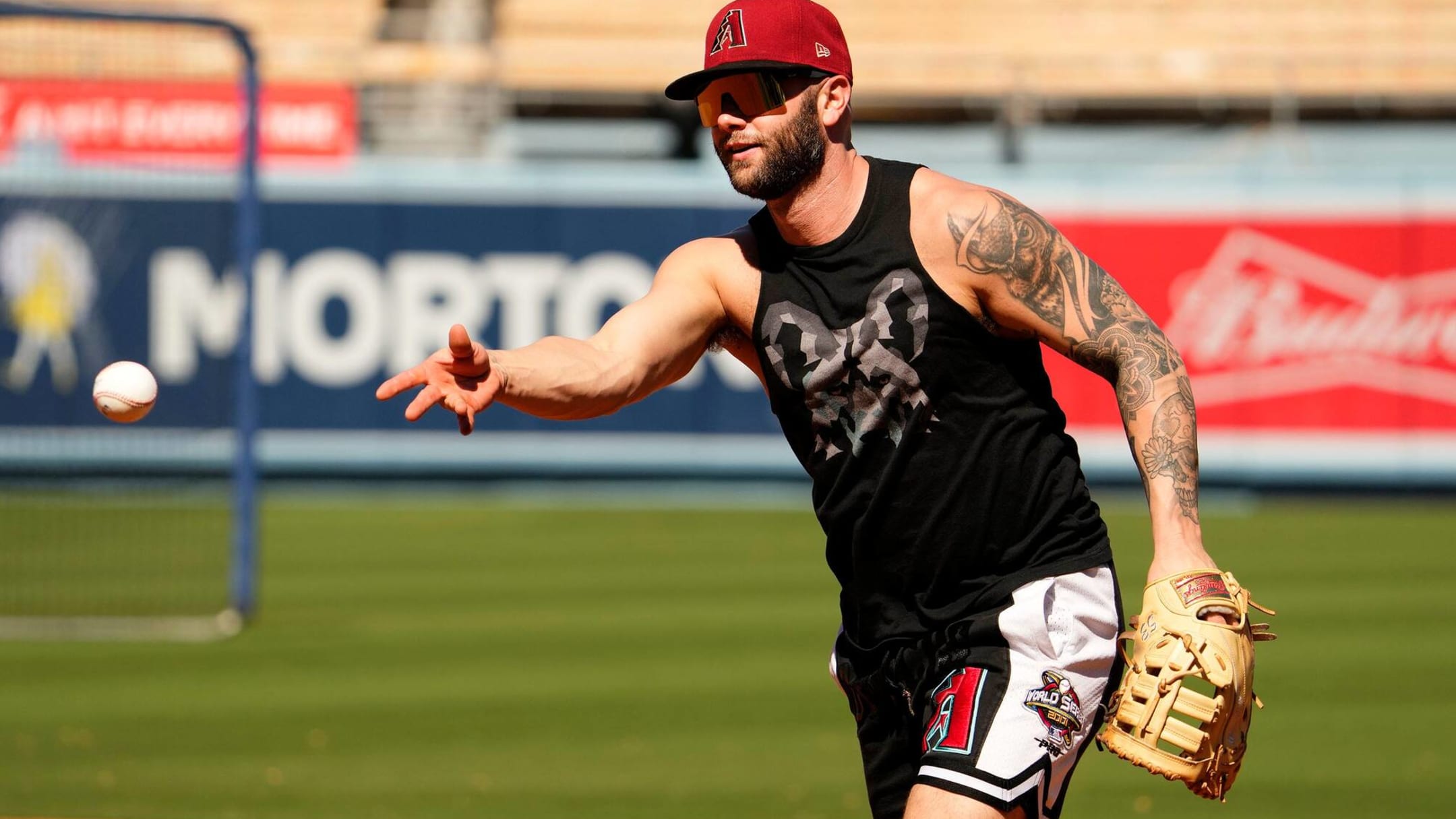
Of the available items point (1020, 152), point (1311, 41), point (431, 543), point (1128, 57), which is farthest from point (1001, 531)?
point (1311, 41)

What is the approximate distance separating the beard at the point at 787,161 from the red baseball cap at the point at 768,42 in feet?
0.40

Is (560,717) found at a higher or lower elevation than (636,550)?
higher

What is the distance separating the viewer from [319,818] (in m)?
7.01

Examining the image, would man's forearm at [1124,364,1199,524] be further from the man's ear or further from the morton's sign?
the morton's sign

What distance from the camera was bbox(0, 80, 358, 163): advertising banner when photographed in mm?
17750

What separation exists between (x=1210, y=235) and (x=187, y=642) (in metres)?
10.6

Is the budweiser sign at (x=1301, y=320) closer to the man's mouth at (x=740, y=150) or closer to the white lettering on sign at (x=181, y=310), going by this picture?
the white lettering on sign at (x=181, y=310)

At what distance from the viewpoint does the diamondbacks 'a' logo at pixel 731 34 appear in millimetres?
4480

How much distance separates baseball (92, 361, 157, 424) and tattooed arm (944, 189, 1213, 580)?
2349 millimetres

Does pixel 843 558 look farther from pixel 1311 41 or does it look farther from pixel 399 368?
pixel 1311 41

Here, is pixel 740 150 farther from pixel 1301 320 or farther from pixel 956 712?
pixel 1301 320

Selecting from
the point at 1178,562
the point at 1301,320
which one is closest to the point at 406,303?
the point at 1301,320

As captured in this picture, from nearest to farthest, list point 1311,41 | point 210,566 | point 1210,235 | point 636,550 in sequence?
point 210,566, point 636,550, point 1210,235, point 1311,41

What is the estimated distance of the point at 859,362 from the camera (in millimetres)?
4438
